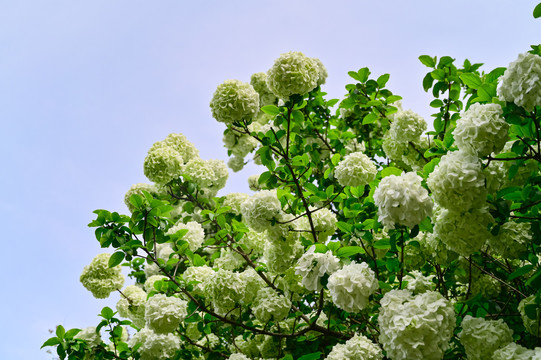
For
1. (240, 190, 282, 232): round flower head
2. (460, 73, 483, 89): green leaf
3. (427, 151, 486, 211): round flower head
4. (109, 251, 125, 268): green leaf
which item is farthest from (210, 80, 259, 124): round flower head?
(427, 151, 486, 211): round flower head

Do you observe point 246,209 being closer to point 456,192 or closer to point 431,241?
point 431,241

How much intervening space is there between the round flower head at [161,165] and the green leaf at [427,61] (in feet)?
8.86

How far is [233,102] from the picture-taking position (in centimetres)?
349

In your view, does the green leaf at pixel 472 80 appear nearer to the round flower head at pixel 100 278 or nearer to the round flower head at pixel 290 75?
the round flower head at pixel 290 75

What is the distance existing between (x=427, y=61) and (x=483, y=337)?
2.45m

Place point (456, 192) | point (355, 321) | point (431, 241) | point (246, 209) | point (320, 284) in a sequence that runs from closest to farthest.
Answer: point (456, 192), point (320, 284), point (431, 241), point (355, 321), point (246, 209)

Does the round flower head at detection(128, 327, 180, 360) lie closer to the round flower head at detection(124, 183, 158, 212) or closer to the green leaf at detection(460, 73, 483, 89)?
the round flower head at detection(124, 183, 158, 212)

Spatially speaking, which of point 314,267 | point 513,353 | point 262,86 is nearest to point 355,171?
point 314,267

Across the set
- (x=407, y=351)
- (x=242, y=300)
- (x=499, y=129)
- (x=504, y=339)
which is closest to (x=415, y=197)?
(x=499, y=129)

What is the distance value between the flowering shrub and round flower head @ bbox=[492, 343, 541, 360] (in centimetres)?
1

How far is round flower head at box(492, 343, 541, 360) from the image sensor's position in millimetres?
2145

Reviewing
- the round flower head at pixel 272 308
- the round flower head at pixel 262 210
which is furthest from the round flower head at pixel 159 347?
the round flower head at pixel 262 210

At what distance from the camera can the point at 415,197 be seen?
222cm

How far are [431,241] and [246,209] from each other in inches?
60.2
